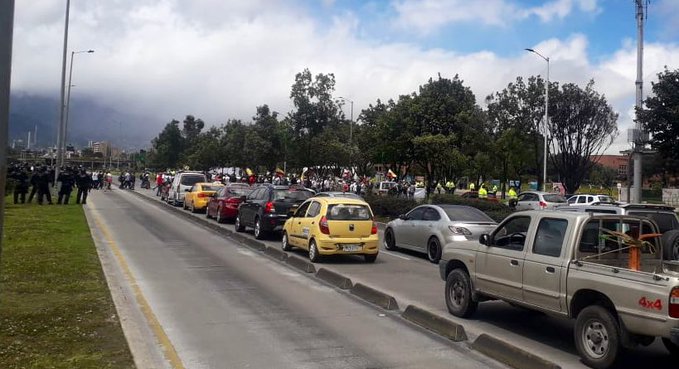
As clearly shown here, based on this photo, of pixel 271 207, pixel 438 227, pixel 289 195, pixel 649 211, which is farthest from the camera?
pixel 289 195

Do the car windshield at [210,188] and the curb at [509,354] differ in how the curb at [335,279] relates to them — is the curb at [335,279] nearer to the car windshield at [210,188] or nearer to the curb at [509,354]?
the curb at [509,354]

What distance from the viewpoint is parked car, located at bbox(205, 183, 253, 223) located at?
24219 mm

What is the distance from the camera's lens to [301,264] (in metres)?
13.7

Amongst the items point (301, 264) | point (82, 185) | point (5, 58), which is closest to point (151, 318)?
point (5, 58)

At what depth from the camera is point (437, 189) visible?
124 ft

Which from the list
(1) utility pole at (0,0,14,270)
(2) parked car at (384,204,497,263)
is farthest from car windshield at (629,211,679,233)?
(1) utility pole at (0,0,14,270)

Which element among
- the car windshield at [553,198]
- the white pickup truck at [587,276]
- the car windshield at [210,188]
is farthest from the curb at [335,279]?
the car windshield at [553,198]

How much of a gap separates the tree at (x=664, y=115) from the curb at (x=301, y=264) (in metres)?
15.7

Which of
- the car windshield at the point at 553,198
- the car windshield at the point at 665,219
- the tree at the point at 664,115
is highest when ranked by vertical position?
the tree at the point at 664,115

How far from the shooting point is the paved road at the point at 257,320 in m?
6.88

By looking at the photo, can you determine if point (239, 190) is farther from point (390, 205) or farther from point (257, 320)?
point (257, 320)

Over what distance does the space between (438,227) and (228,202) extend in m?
Result: 11.2

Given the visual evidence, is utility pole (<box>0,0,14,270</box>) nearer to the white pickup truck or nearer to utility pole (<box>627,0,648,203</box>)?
the white pickup truck

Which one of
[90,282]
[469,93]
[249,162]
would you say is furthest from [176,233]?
[249,162]
